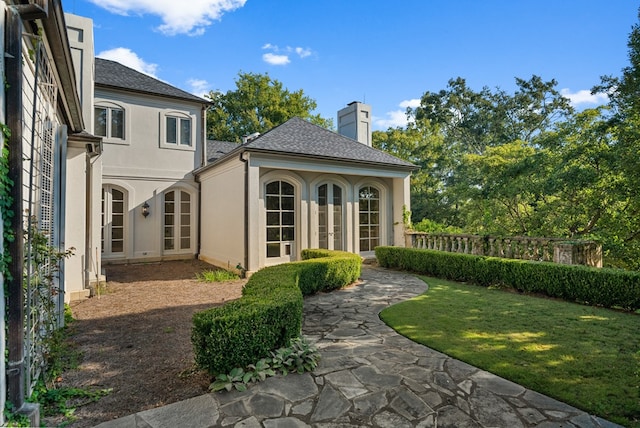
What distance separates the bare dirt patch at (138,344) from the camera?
3.04 metres

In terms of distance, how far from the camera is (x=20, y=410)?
7.67ft

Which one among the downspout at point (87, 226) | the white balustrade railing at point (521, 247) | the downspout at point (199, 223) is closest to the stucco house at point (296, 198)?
the downspout at point (199, 223)

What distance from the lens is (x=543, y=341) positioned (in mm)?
4281

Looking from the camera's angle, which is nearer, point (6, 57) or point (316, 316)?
point (6, 57)

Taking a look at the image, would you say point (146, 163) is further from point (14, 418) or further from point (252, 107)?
point (252, 107)

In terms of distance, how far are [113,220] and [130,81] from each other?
520 cm

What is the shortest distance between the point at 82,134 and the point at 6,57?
5.20 m

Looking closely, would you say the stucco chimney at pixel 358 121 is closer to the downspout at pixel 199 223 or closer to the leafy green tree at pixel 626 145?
the downspout at pixel 199 223

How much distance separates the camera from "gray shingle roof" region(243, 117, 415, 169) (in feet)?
31.8

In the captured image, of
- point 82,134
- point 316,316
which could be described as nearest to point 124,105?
point 82,134


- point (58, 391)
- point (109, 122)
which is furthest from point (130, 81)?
point (58, 391)

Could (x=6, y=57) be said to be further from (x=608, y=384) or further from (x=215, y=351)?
(x=608, y=384)

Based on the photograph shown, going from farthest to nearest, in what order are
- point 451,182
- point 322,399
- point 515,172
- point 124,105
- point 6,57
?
point 451,182 → point 124,105 → point 515,172 → point 322,399 → point 6,57

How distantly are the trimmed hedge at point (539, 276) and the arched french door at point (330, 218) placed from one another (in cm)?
235
